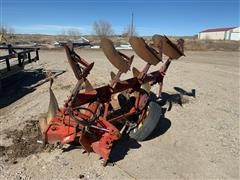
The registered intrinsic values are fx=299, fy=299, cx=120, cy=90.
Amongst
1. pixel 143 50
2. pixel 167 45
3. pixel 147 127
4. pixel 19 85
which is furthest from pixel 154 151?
pixel 19 85

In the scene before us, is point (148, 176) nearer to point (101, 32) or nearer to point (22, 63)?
point (22, 63)

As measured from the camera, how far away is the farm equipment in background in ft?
12.9

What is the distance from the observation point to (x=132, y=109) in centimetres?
503

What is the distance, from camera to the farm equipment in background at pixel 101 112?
3.95m

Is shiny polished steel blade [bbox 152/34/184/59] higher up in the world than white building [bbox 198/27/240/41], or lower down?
higher up

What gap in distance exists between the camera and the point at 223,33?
2936 inches

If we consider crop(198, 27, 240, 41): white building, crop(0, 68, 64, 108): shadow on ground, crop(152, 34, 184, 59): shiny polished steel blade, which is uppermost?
crop(152, 34, 184, 59): shiny polished steel blade

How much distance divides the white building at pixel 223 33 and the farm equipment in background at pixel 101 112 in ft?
221

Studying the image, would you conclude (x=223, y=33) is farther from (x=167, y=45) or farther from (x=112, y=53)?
(x=112, y=53)

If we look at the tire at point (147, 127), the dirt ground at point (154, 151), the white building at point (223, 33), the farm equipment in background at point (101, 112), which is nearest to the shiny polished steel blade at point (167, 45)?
the farm equipment in background at point (101, 112)

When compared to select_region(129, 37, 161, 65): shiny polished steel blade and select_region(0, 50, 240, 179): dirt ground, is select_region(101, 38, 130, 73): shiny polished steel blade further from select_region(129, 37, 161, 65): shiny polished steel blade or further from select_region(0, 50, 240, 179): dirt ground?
select_region(0, 50, 240, 179): dirt ground

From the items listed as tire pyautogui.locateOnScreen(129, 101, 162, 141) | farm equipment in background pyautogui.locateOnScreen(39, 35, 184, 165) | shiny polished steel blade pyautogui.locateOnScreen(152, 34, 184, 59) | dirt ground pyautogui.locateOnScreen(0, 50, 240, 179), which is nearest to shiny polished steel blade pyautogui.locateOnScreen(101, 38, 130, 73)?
farm equipment in background pyautogui.locateOnScreen(39, 35, 184, 165)

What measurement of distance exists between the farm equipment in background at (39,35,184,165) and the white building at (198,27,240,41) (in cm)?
6742

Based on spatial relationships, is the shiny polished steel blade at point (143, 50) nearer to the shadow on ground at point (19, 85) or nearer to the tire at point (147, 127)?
the tire at point (147, 127)
